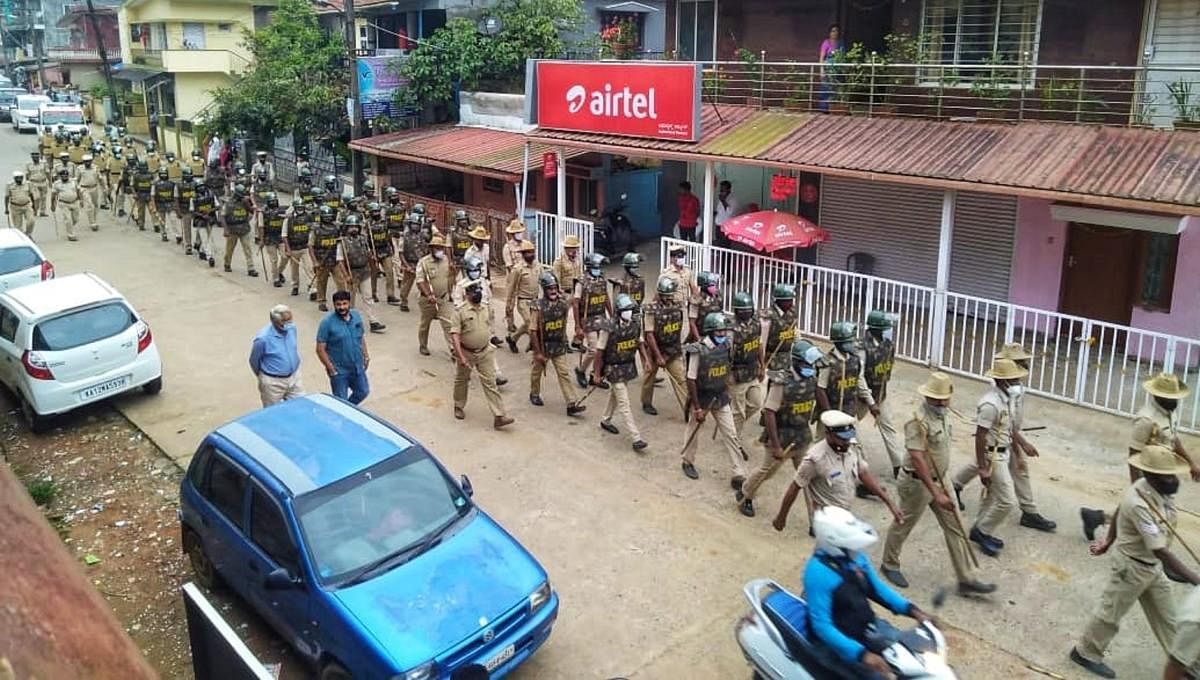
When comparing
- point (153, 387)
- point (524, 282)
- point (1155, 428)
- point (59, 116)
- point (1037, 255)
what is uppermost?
point (59, 116)

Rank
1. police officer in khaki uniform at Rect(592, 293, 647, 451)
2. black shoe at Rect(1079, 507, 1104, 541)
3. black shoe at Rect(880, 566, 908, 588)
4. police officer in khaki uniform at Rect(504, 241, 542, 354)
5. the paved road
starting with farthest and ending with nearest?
1. police officer in khaki uniform at Rect(504, 241, 542, 354)
2. police officer in khaki uniform at Rect(592, 293, 647, 451)
3. black shoe at Rect(1079, 507, 1104, 541)
4. black shoe at Rect(880, 566, 908, 588)
5. the paved road

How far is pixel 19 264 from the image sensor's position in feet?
46.5

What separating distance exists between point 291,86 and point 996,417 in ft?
68.3

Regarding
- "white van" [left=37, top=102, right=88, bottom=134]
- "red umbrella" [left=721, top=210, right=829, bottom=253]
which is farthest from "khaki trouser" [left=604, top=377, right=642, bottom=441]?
"white van" [left=37, top=102, right=88, bottom=134]

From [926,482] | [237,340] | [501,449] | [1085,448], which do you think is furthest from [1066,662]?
[237,340]

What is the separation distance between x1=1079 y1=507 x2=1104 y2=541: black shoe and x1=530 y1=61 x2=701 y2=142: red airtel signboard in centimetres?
790

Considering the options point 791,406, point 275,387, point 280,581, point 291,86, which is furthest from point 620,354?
point 291,86

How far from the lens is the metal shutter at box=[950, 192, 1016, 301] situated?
1328 centimetres

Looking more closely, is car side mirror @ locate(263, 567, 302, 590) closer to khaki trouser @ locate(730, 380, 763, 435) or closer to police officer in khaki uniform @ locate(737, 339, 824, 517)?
police officer in khaki uniform @ locate(737, 339, 824, 517)

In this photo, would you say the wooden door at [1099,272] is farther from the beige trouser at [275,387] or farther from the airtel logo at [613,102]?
the beige trouser at [275,387]

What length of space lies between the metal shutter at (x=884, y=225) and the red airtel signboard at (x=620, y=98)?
2.84 m

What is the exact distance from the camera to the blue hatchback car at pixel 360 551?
18.2 ft

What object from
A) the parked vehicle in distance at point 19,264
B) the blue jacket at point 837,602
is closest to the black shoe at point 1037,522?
the blue jacket at point 837,602

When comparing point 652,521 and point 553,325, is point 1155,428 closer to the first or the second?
point 652,521
